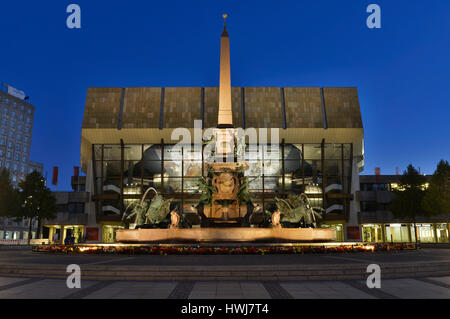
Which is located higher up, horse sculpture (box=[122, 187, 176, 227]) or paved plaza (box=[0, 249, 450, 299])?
horse sculpture (box=[122, 187, 176, 227])

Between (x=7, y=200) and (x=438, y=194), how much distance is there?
4332 centimetres

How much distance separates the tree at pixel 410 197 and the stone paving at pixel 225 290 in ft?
106

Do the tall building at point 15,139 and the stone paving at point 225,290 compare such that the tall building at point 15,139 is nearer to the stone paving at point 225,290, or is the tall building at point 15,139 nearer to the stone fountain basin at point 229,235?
the stone fountain basin at point 229,235

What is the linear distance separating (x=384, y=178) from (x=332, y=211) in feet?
82.9

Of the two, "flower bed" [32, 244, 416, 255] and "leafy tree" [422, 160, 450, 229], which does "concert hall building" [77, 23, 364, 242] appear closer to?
"leafy tree" [422, 160, 450, 229]

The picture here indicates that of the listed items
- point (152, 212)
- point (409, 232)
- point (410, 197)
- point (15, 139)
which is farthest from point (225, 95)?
point (15, 139)

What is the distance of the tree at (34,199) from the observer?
135 feet

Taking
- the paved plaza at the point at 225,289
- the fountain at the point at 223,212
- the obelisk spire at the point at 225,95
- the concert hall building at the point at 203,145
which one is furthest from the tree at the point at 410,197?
the paved plaza at the point at 225,289

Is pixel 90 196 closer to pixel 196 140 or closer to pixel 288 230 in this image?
pixel 196 140

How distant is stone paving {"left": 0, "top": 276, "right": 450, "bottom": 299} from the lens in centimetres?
846

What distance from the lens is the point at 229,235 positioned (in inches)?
859

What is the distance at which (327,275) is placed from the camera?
10930mm

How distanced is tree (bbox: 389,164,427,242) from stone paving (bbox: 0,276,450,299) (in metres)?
32.5

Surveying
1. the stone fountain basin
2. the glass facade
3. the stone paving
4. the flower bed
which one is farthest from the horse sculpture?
the glass facade
